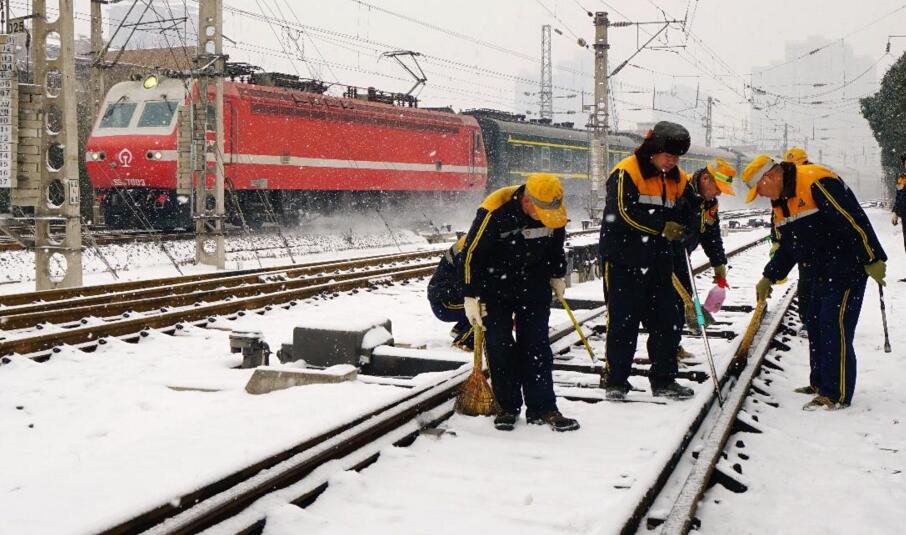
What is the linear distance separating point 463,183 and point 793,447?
23122 millimetres

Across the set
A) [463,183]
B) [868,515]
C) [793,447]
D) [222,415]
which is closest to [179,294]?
[222,415]

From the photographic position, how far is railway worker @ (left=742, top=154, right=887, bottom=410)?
5715 millimetres

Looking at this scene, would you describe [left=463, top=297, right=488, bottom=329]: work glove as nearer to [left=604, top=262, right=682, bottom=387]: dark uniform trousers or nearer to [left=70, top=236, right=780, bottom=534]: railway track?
[left=70, top=236, right=780, bottom=534]: railway track

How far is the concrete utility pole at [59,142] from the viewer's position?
11828 mm

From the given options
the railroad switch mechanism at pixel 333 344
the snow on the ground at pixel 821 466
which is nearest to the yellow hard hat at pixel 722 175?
the snow on the ground at pixel 821 466

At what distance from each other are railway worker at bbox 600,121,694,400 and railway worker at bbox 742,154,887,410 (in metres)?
0.60

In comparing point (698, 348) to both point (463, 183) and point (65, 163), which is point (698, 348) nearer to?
point (65, 163)

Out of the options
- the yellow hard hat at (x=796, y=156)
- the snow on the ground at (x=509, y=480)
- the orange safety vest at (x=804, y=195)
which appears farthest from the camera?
the yellow hard hat at (x=796, y=156)

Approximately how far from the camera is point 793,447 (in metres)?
4.99

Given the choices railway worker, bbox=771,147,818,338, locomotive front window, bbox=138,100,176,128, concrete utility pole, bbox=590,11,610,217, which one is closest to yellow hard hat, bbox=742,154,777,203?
railway worker, bbox=771,147,818,338

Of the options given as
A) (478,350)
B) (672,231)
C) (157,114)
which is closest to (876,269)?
(672,231)

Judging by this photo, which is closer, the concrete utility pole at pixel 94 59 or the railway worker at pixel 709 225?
the railway worker at pixel 709 225

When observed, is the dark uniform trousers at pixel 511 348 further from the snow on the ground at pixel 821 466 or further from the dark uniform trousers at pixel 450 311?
the dark uniform trousers at pixel 450 311

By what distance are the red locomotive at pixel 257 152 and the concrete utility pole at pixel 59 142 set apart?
4.69 m
